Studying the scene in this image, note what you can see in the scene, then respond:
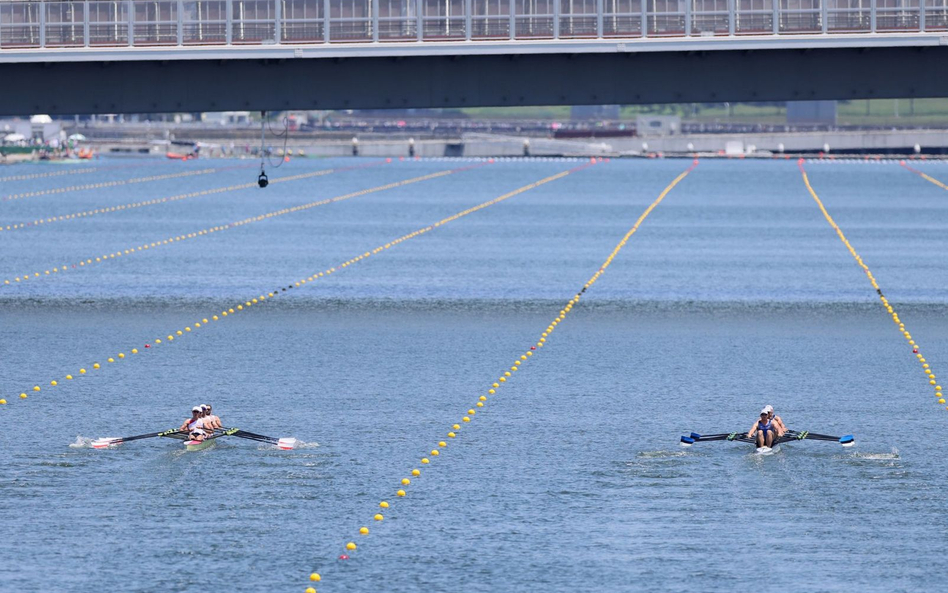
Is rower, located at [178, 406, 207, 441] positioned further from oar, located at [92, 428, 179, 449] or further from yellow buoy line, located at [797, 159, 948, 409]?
yellow buoy line, located at [797, 159, 948, 409]

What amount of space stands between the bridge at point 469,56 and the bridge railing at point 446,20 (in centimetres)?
8

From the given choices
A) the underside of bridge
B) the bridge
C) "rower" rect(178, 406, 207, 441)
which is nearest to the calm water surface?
"rower" rect(178, 406, 207, 441)

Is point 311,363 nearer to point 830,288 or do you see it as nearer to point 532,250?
point 830,288

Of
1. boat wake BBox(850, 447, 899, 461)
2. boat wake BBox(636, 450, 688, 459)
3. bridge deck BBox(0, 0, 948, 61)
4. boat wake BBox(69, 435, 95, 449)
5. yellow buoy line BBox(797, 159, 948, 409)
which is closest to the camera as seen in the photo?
boat wake BBox(850, 447, 899, 461)

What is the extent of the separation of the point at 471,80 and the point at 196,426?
913 inches

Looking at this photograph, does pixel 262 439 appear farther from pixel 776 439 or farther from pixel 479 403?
pixel 776 439

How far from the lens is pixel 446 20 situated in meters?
64.7

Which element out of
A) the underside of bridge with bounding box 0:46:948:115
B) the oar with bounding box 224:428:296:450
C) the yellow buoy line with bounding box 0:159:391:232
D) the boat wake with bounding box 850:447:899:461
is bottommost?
the boat wake with bounding box 850:447:899:461

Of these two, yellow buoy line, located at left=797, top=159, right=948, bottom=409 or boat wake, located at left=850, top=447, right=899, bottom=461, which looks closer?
boat wake, located at left=850, top=447, right=899, bottom=461

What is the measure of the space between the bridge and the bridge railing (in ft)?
0.27

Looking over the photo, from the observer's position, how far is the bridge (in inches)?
2482

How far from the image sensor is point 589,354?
210 feet

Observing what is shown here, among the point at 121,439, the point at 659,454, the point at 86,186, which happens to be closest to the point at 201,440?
the point at 121,439

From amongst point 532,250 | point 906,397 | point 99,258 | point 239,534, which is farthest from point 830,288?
point 239,534
